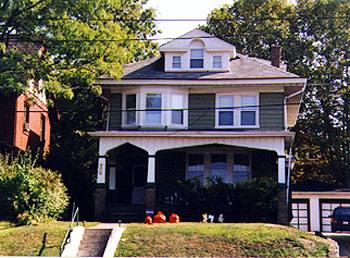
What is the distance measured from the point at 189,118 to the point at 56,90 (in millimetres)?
6687

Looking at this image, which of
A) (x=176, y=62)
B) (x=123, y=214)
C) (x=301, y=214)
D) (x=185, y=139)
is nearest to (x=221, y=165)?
(x=185, y=139)

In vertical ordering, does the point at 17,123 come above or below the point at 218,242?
above

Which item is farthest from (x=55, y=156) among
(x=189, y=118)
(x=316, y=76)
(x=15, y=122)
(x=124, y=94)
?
(x=316, y=76)

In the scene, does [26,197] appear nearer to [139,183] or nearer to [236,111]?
[139,183]

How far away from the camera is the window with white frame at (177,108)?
2873cm

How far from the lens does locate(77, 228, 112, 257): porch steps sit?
1922 centimetres

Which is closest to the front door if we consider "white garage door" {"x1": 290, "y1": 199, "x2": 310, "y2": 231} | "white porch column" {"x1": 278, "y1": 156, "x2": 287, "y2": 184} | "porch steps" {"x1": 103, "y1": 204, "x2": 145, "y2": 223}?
"porch steps" {"x1": 103, "y1": 204, "x2": 145, "y2": 223}

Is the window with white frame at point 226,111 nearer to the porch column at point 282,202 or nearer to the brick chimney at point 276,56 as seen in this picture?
the porch column at point 282,202

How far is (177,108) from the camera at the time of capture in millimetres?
28938

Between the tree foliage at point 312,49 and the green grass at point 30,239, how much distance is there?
82.5 feet

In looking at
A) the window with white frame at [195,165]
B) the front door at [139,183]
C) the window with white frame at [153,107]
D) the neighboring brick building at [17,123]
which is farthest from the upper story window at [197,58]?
the neighboring brick building at [17,123]

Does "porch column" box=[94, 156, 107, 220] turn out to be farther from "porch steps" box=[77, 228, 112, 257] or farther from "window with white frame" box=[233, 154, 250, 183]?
"window with white frame" box=[233, 154, 250, 183]

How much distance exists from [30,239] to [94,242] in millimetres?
2081

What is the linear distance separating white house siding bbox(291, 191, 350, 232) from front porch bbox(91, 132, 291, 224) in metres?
8.85
